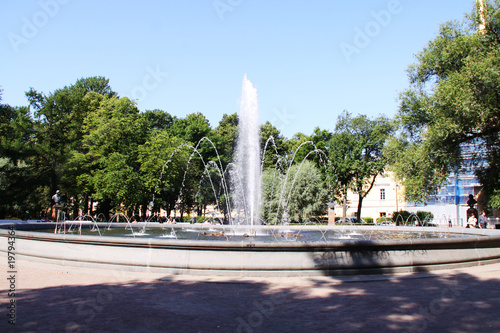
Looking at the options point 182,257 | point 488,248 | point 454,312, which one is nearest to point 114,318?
point 182,257

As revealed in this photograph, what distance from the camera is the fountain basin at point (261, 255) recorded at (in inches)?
342

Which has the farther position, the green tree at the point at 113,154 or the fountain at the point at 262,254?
the green tree at the point at 113,154

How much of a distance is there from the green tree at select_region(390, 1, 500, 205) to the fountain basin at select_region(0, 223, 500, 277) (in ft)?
62.3

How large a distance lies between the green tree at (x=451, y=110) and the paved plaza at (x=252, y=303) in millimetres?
19994

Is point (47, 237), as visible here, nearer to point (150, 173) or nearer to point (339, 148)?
point (150, 173)

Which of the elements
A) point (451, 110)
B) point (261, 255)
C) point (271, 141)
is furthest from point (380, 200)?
point (261, 255)

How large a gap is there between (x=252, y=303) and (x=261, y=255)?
2102mm

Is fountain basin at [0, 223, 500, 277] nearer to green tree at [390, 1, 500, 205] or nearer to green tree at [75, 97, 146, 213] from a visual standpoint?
green tree at [390, 1, 500, 205]

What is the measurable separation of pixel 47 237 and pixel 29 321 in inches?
217

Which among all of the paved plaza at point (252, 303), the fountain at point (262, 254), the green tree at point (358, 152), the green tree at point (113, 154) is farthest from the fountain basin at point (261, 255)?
A: the green tree at point (358, 152)

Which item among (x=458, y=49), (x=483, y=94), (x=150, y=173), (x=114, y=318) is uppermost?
(x=458, y=49)

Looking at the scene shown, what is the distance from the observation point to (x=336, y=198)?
57250mm

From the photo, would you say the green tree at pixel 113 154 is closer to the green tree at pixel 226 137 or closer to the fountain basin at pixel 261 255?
the green tree at pixel 226 137

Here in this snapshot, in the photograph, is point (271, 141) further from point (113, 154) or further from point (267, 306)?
point (267, 306)
